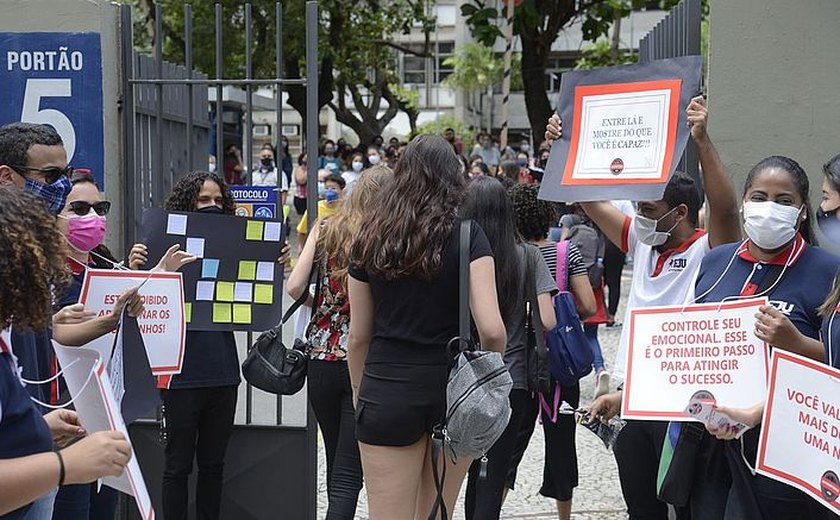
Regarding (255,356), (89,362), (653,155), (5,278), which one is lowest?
(255,356)

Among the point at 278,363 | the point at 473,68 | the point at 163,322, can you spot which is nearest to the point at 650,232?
the point at 278,363

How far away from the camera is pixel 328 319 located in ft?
16.0

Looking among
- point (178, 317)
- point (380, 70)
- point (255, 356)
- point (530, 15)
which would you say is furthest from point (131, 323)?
point (380, 70)

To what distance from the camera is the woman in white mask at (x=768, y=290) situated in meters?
3.57

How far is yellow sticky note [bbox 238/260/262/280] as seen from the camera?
5156 mm

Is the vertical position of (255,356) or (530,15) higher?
(530,15)

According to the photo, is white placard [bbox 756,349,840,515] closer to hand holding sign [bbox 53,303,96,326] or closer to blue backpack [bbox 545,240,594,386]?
blue backpack [bbox 545,240,594,386]

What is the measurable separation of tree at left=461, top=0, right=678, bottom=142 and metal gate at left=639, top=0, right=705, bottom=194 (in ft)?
22.7

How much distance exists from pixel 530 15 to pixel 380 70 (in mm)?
16861

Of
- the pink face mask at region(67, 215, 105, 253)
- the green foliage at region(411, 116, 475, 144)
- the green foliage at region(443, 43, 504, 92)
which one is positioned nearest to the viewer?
the pink face mask at region(67, 215, 105, 253)

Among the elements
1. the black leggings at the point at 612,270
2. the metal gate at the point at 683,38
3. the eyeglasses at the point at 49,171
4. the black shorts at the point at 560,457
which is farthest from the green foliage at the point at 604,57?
the eyeglasses at the point at 49,171

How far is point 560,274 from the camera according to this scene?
19.2ft

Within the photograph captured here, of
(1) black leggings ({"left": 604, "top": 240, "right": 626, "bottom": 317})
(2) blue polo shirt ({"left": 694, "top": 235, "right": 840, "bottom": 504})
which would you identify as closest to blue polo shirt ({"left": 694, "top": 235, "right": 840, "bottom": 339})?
(2) blue polo shirt ({"left": 694, "top": 235, "right": 840, "bottom": 504})

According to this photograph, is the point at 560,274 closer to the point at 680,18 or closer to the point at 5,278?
the point at 680,18
